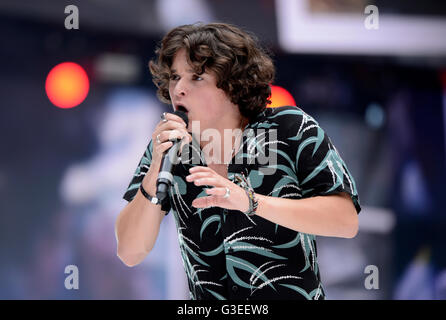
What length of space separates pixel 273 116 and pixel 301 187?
0.21m

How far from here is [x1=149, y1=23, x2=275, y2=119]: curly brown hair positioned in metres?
1.39

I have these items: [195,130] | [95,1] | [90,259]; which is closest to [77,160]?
[90,259]

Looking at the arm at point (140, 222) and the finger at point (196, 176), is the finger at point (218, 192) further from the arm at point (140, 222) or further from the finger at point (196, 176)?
the arm at point (140, 222)

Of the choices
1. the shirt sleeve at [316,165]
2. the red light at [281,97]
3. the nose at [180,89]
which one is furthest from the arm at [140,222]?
the red light at [281,97]

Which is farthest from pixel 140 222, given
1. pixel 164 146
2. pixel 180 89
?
pixel 180 89

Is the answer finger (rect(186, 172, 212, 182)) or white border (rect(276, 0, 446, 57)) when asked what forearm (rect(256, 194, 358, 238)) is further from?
white border (rect(276, 0, 446, 57))

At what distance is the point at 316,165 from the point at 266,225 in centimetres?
20

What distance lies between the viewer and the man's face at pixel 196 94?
1354 mm

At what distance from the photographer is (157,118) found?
397 centimetres

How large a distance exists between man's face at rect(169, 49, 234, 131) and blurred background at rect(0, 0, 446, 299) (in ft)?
7.18

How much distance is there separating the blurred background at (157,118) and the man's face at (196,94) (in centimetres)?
219

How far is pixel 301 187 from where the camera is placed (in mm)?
1344

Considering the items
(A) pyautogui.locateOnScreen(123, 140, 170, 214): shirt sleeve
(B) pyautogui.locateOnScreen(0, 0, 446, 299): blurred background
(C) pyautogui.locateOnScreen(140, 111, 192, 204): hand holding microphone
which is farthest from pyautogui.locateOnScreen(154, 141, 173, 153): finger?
(B) pyautogui.locateOnScreen(0, 0, 446, 299): blurred background

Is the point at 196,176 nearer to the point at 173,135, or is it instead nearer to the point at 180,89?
the point at 173,135
